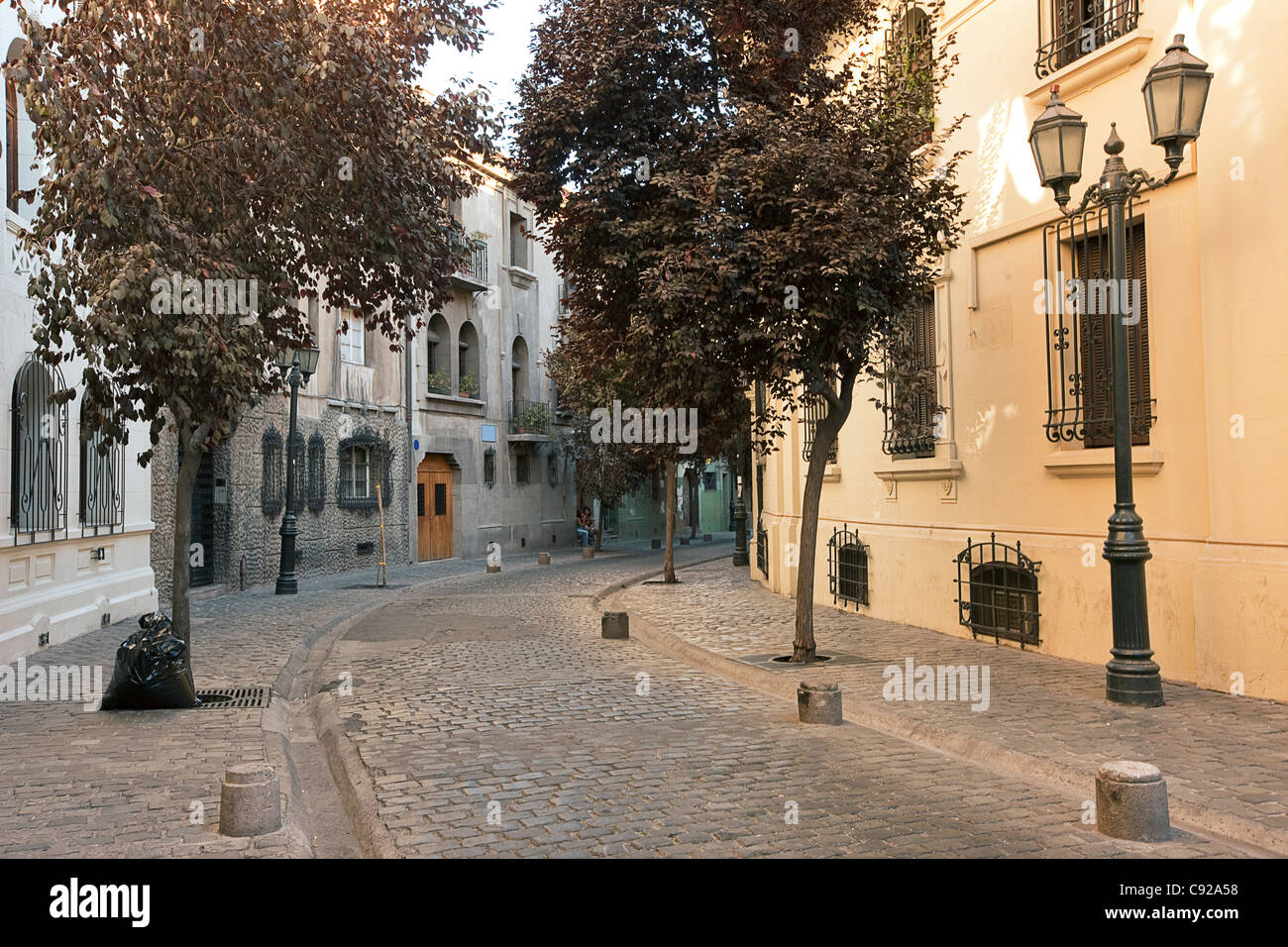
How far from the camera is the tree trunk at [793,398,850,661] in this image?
993 centimetres

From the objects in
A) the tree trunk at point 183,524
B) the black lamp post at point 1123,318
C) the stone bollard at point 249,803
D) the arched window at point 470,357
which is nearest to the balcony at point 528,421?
the arched window at point 470,357

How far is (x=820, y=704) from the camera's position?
7656 mm

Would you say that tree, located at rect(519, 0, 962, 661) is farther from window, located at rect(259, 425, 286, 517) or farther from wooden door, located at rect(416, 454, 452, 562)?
wooden door, located at rect(416, 454, 452, 562)

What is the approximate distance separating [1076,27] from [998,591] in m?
5.54

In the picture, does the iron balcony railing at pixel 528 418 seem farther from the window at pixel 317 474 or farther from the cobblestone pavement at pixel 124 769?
the cobblestone pavement at pixel 124 769

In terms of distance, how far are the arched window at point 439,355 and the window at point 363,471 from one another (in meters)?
3.50

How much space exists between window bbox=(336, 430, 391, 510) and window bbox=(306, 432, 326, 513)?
Result: 2.29 ft

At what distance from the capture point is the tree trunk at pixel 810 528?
9930 mm

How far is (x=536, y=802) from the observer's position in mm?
A: 5668

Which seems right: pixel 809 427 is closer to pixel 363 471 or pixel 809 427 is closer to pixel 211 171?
pixel 211 171

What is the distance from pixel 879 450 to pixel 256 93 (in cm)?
852

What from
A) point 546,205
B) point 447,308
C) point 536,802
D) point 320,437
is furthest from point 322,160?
point 447,308

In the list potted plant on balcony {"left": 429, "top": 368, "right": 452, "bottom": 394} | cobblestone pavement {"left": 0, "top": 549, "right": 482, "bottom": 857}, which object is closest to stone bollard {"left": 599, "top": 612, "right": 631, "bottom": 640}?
cobblestone pavement {"left": 0, "top": 549, "right": 482, "bottom": 857}

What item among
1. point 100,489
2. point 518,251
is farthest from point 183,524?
point 518,251
